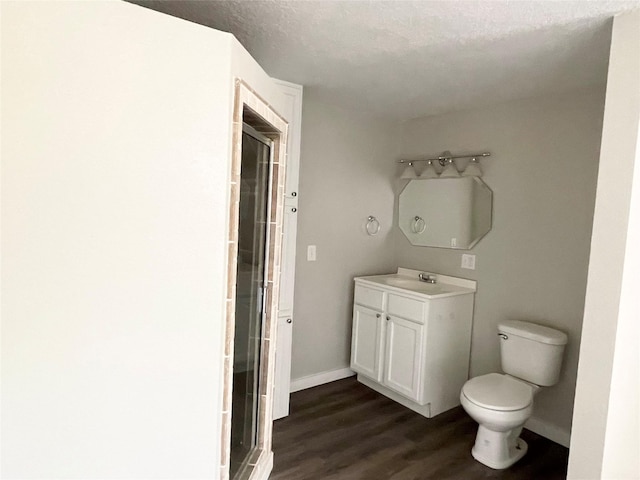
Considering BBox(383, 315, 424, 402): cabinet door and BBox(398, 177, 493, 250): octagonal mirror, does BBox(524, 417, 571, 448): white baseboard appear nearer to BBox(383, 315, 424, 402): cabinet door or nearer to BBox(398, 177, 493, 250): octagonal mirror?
BBox(383, 315, 424, 402): cabinet door

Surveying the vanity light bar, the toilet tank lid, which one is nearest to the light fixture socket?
the vanity light bar

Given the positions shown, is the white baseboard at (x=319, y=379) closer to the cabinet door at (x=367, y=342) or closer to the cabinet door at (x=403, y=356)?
the cabinet door at (x=367, y=342)

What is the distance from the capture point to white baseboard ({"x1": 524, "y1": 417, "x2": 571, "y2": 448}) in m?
2.73

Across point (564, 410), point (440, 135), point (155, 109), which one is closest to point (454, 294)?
point (564, 410)

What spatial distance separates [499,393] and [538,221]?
1158 mm

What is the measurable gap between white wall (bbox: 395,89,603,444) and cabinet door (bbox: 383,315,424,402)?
0.56 meters

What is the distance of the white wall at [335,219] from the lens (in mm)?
3293

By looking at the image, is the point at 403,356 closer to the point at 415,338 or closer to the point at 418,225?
the point at 415,338

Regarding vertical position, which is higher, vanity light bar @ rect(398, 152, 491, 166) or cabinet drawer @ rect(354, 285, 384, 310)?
vanity light bar @ rect(398, 152, 491, 166)

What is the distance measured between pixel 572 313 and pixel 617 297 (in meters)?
1.09

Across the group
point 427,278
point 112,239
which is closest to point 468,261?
point 427,278

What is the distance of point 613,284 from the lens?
1721mm

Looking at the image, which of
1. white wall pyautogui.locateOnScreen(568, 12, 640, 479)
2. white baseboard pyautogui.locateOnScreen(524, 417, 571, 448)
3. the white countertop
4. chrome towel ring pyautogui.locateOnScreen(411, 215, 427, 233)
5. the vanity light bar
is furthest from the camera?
chrome towel ring pyautogui.locateOnScreen(411, 215, 427, 233)

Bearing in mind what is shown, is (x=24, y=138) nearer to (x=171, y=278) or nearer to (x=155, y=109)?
(x=155, y=109)
